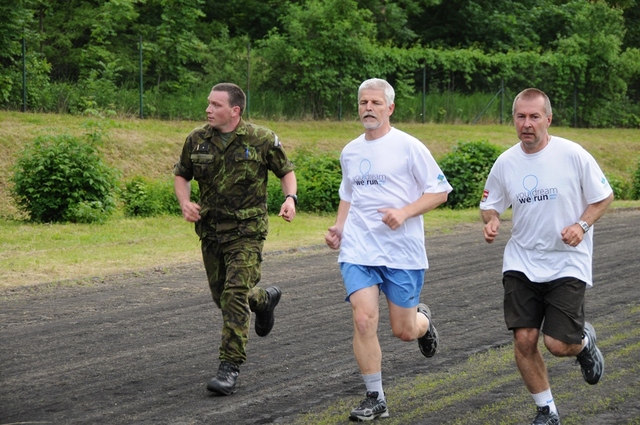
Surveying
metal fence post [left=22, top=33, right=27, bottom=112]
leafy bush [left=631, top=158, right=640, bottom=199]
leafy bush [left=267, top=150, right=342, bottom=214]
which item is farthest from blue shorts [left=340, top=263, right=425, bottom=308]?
leafy bush [left=631, top=158, right=640, bottom=199]

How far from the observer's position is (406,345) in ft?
28.5

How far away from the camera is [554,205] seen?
20.0 ft

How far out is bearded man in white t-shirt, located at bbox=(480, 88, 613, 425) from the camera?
6.05m

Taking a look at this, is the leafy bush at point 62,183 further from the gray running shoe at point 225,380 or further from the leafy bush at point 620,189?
the leafy bush at point 620,189

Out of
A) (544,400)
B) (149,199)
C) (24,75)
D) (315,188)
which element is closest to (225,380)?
(544,400)

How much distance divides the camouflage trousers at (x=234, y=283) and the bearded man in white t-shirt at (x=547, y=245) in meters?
1.99

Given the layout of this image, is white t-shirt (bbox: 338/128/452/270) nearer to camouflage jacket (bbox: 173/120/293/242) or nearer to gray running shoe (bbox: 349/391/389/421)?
gray running shoe (bbox: 349/391/389/421)

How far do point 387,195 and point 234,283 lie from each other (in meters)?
1.39

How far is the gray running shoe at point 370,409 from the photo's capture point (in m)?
6.32

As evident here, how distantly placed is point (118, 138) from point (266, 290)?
17.5 meters

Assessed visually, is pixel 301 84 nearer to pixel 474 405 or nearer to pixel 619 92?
pixel 619 92

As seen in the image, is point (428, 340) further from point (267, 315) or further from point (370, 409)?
point (267, 315)

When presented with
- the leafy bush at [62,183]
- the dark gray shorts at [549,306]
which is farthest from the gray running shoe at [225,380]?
the leafy bush at [62,183]

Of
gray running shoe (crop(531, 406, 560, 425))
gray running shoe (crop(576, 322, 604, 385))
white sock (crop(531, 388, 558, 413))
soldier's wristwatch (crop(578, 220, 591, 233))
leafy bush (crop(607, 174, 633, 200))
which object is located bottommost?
leafy bush (crop(607, 174, 633, 200))
